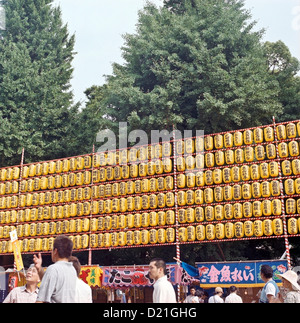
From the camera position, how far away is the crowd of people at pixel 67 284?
310 centimetres

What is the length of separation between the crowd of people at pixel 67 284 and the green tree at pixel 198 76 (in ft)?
37.7

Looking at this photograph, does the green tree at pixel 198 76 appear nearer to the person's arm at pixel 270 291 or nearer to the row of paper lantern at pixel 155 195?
the row of paper lantern at pixel 155 195

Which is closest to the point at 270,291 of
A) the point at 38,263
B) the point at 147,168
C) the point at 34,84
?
the point at 38,263

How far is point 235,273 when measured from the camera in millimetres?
11719

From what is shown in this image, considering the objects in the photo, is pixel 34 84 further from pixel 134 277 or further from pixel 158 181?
pixel 134 277

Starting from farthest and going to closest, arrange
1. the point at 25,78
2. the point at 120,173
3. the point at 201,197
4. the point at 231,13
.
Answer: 1. the point at 25,78
2. the point at 231,13
3. the point at 120,173
4. the point at 201,197

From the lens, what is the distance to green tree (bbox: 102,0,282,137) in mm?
16109

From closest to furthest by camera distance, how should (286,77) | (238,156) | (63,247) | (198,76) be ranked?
(63,247)
(238,156)
(198,76)
(286,77)

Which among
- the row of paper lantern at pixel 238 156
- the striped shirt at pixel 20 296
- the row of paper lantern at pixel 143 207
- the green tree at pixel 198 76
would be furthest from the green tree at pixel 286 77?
the striped shirt at pixel 20 296

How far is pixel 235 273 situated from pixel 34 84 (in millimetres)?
13801
